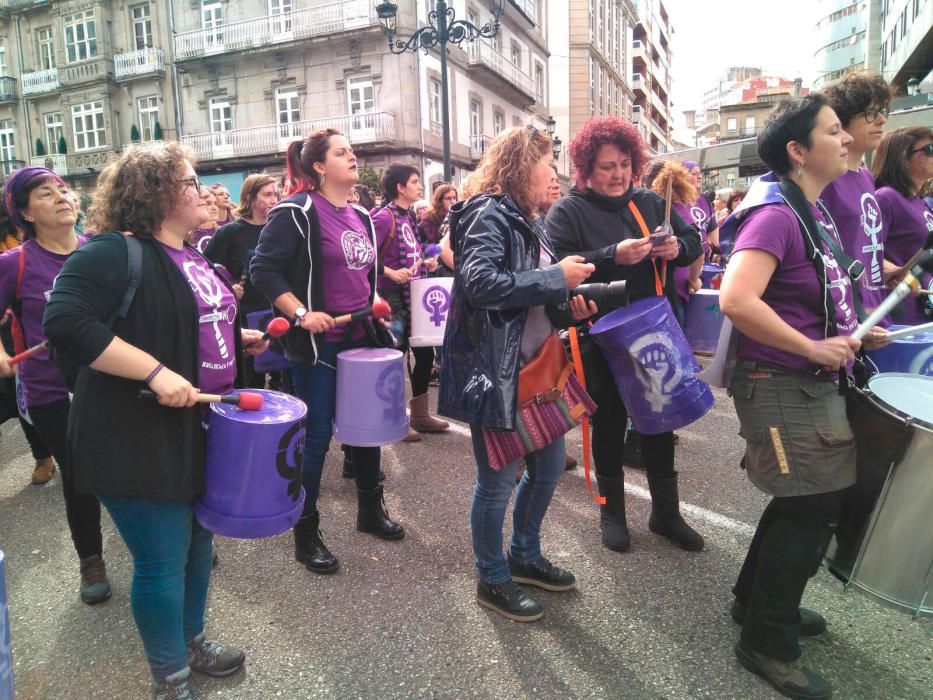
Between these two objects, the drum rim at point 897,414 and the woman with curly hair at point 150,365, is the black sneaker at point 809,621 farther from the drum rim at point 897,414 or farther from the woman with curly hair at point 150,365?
the woman with curly hair at point 150,365

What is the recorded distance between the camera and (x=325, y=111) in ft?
76.5

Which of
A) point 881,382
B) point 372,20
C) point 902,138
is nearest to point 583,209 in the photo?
point 881,382

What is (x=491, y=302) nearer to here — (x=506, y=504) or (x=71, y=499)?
(x=506, y=504)

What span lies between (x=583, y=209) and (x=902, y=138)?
1.96 metres

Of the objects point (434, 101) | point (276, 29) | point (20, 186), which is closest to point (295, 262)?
point (20, 186)

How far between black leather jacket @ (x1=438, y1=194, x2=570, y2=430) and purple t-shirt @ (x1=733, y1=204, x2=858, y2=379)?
659 millimetres

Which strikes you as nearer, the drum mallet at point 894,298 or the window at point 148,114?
the drum mallet at point 894,298

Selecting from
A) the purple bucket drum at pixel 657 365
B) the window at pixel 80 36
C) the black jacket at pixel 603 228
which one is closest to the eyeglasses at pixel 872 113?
the black jacket at pixel 603 228

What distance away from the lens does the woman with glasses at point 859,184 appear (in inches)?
101

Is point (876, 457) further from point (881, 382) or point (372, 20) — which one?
point (372, 20)

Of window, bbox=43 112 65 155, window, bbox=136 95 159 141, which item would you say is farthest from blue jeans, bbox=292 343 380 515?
window, bbox=43 112 65 155

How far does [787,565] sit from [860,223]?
1.53m

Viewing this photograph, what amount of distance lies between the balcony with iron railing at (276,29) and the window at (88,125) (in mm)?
5392

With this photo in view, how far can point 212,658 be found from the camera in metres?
2.24
